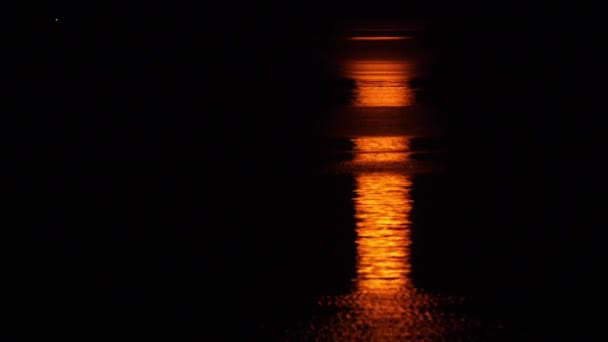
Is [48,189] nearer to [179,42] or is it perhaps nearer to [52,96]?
[52,96]

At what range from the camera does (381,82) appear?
70.4 ft

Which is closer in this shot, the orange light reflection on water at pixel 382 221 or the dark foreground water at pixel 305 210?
the dark foreground water at pixel 305 210

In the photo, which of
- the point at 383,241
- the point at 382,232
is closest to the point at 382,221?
the point at 382,232

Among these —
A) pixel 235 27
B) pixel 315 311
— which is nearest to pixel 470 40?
pixel 235 27

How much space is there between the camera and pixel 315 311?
719 centimetres

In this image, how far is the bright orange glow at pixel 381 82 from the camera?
60.4 ft

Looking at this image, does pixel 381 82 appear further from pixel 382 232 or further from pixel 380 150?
pixel 382 232

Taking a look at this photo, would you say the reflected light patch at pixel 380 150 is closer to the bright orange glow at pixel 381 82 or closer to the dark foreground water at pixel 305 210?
the dark foreground water at pixel 305 210

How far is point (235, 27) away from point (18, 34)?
1391 centimetres

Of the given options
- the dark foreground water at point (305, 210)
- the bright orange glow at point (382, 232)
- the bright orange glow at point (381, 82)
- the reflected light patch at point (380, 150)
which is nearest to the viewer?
the dark foreground water at point (305, 210)

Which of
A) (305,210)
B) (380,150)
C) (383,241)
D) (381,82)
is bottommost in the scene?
(381,82)

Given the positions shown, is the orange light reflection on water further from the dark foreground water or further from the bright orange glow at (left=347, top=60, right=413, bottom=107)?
the bright orange glow at (left=347, top=60, right=413, bottom=107)

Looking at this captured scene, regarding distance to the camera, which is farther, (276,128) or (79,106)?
(79,106)

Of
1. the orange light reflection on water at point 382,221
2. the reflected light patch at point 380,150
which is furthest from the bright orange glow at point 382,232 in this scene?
the reflected light patch at point 380,150
